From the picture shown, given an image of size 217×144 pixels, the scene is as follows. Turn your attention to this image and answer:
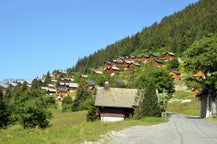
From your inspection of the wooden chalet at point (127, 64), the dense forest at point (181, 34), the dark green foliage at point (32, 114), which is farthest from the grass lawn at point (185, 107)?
the wooden chalet at point (127, 64)

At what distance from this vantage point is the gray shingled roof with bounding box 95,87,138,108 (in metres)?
57.3

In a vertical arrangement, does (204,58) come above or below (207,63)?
above

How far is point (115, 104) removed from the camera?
189ft

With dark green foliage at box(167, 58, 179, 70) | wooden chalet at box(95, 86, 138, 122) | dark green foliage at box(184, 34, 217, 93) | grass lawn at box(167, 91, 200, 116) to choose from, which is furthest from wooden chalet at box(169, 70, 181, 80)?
dark green foliage at box(184, 34, 217, 93)

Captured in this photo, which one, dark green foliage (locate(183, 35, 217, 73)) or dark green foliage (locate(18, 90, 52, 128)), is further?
dark green foliage (locate(18, 90, 52, 128))

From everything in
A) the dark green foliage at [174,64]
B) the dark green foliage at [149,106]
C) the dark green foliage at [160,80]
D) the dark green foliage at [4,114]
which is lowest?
the dark green foliage at [4,114]

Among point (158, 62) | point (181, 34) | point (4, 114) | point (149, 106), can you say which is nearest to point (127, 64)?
point (158, 62)

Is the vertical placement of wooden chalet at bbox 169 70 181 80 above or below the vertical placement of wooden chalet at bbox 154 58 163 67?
below

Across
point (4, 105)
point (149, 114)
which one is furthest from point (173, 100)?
point (149, 114)

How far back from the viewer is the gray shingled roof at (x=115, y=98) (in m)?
57.3

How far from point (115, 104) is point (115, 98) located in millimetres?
1530

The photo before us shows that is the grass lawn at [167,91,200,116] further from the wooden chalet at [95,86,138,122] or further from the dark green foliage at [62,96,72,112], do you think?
the dark green foliage at [62,96,72,112]

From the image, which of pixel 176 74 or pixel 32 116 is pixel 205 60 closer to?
pixel 32 116

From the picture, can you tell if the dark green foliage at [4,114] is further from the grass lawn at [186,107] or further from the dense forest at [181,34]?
the dense forest at [181,34]
